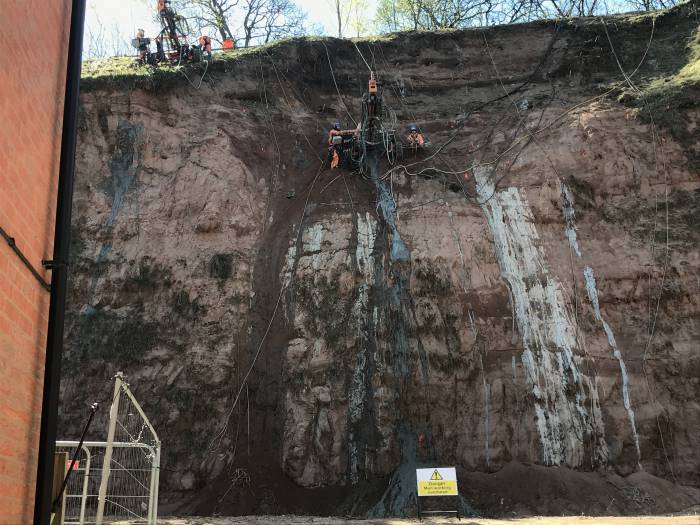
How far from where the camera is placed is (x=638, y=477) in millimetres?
13641

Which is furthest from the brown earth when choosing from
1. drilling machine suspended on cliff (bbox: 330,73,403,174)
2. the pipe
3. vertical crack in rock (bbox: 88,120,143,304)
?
drilling machine suspended on cliff (bbox: 330,73,403,174)

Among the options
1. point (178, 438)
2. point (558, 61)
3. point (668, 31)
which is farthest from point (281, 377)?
point (668, 31)

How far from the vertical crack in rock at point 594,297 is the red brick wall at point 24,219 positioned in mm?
12706

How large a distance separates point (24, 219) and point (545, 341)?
12601mm

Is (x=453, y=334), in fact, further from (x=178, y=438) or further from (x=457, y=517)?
(x=178, y=438)

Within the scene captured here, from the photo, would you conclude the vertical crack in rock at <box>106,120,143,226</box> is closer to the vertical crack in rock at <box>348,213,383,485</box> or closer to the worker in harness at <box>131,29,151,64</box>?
the worker in harness at <box>131,29,151,64</box>

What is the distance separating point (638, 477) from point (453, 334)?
5049 mm

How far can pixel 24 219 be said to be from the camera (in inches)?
231

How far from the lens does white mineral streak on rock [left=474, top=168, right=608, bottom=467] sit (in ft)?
46.8

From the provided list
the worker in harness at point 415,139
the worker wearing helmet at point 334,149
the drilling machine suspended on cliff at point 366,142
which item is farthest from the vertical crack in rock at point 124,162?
the worker in harness at point 415,139

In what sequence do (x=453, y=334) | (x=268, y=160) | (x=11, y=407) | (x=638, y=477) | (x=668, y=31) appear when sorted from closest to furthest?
(x=11, y=407) → (x=638, y=477) → (x=453, y=334) → (x=268, y=160) → (x=668, y=31)

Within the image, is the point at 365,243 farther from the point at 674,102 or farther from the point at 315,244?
the point at 674,102

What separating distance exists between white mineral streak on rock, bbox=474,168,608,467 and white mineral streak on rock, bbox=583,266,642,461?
0.68 meters

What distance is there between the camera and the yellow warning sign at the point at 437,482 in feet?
38.3
